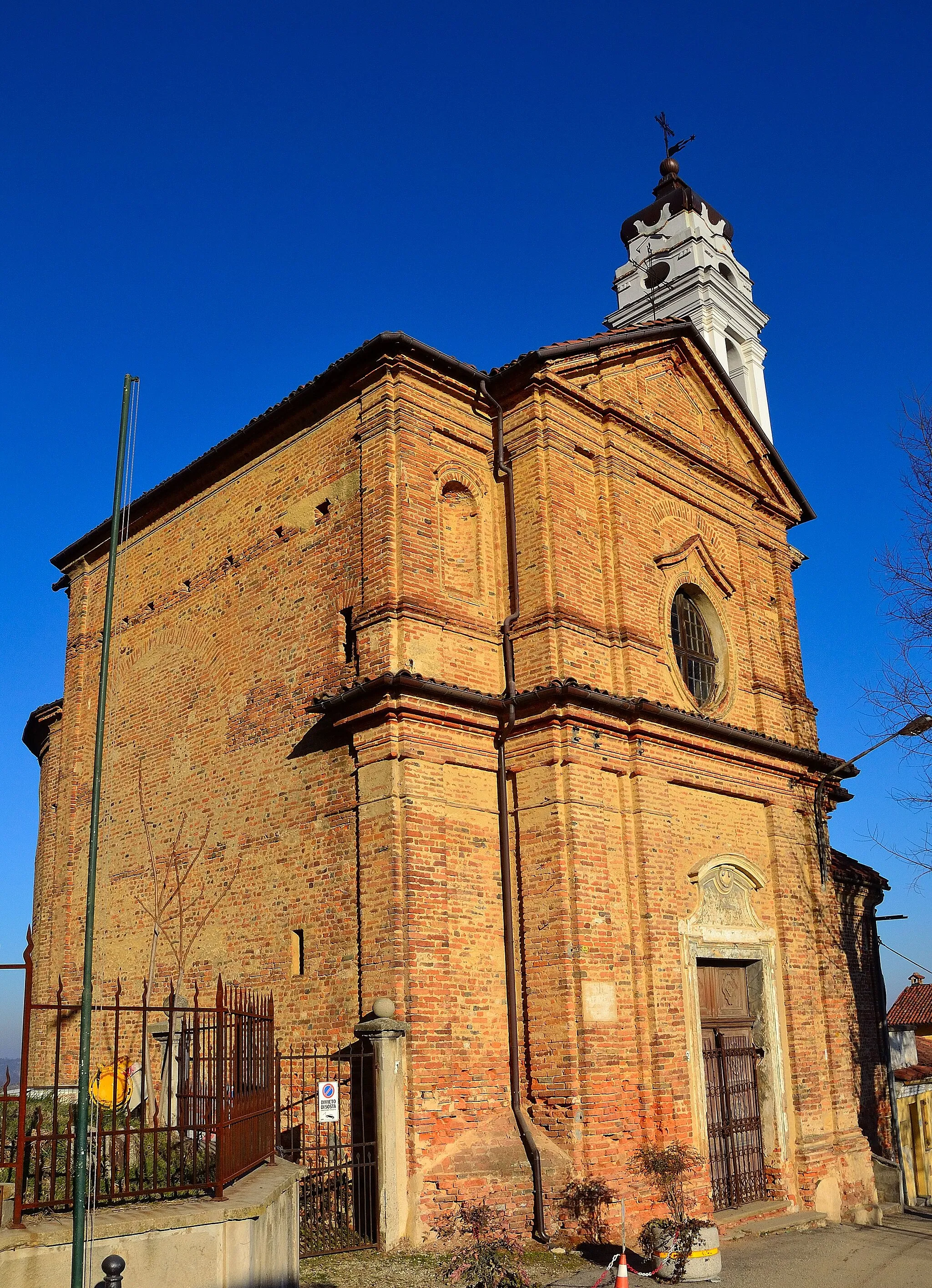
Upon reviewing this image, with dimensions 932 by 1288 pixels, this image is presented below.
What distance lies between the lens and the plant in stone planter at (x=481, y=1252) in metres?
8.58

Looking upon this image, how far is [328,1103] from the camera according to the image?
10180 mm

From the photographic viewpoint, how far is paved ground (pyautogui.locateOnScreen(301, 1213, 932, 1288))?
29.9ft

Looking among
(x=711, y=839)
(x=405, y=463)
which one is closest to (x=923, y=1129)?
(x=711, y=839)

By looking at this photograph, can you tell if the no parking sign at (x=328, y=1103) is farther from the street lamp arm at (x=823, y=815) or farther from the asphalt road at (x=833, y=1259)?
the street lamp arm at (x=823, y=815)

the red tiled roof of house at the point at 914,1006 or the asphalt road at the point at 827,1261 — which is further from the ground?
the red tiled roof of house at the point at 914,1006

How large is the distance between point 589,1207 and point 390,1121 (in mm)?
2135

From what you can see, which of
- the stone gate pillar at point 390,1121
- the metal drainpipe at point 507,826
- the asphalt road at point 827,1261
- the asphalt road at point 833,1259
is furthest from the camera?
the metal drainpipe at point 507,826

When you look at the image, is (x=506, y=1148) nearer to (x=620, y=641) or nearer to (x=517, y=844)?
(x=517, y=844)

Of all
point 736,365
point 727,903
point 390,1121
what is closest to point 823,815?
point 727,903

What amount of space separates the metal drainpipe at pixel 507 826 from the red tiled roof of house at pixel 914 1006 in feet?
76.0

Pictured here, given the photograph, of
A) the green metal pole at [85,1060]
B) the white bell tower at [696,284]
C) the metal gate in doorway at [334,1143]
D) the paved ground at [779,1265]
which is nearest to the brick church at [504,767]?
the metal gate in doorway at [334,1143]

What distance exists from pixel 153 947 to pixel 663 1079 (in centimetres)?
663

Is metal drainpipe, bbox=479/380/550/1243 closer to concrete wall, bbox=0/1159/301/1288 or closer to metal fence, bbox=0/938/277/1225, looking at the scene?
metal fence, bbox=0/938/277/1225

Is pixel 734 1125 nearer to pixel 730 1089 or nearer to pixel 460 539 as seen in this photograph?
pixel 730 1089
